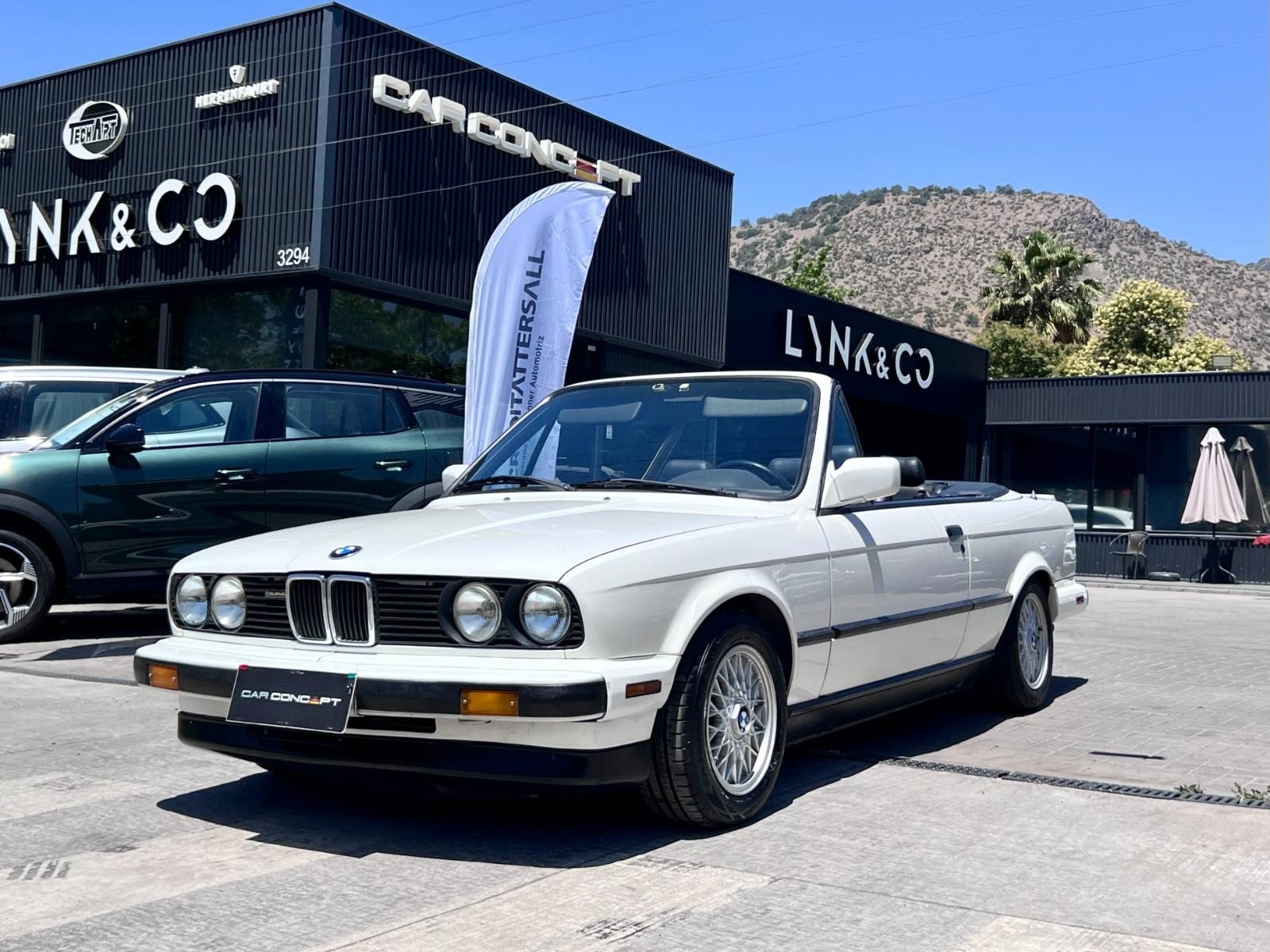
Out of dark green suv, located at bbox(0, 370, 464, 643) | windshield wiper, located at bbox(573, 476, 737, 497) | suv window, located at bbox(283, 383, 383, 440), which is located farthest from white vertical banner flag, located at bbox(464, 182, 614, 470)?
windshield wiper, located at bbox(573, 476, 737, 497)

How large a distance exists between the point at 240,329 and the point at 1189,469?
19097 millimetres

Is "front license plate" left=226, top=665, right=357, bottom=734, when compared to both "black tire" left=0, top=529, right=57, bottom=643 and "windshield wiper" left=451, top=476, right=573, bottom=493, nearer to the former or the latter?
"windshield wiper" left=451, top=476, right=573, bottom=493

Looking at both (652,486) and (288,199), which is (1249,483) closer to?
(288,199)

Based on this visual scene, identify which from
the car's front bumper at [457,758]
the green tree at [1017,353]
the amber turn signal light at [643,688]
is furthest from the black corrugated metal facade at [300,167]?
the green tree at [1017,353]

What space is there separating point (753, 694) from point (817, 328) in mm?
21384

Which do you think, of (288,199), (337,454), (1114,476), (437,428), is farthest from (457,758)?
(1114,476)

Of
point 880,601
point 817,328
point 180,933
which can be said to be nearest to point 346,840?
point 180,933

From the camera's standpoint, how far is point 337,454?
31.3 feet

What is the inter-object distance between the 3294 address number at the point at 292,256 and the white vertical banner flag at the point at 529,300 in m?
4.43

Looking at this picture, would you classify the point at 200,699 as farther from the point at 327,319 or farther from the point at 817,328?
the point at 817,328

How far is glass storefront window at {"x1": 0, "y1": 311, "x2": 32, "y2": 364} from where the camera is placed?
18.6 m

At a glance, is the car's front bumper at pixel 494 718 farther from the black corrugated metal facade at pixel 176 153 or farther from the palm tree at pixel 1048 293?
the palm tree at pixel 1048 293

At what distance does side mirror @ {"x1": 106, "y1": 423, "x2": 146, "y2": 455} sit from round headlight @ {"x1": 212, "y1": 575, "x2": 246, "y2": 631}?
4823 mm

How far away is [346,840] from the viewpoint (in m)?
4.12
